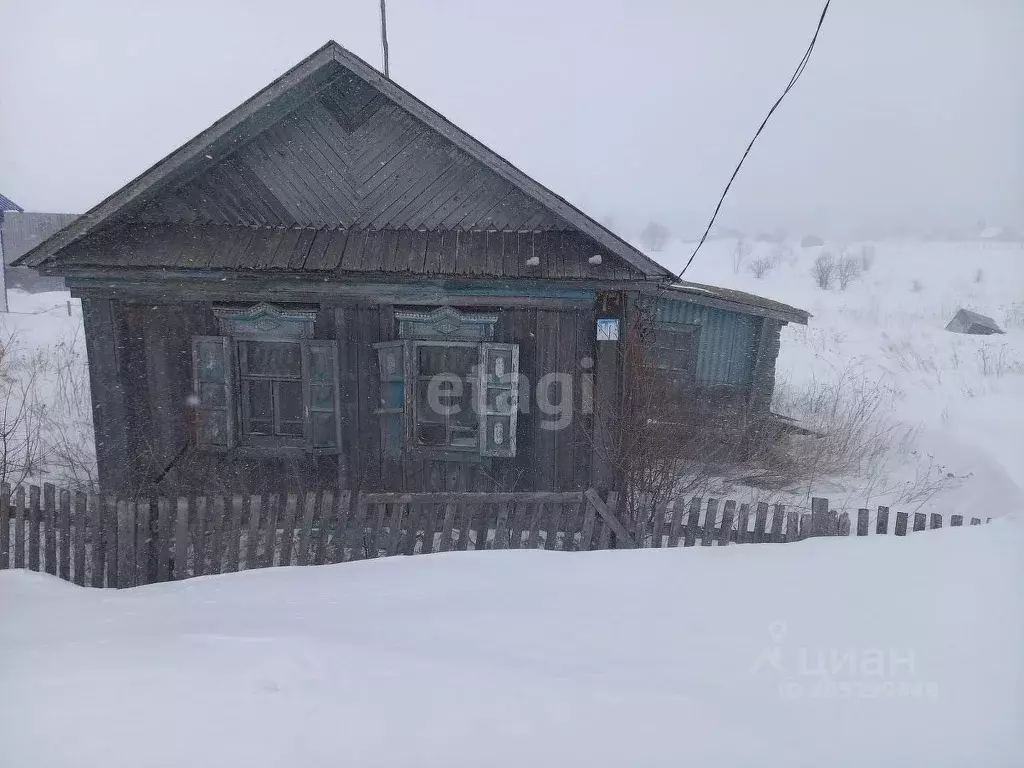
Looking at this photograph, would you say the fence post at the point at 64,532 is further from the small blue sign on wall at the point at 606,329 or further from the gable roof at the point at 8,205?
the gable roof at the point at 8,205

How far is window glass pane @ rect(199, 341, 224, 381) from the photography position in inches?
249

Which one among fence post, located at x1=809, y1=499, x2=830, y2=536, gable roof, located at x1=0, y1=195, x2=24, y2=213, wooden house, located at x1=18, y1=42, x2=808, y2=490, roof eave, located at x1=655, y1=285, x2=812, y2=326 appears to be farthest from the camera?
gable roof, located at x1=0, y1=195, x2=24, y2=213

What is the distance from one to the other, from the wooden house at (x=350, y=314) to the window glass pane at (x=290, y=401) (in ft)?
0.05

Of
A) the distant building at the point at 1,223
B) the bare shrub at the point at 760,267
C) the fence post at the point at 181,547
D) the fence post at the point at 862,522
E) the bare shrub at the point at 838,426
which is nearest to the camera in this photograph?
the fence post at the point at 181,547

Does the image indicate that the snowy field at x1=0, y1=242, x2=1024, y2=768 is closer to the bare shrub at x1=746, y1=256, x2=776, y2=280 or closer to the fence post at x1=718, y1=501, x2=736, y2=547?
the fence post at x1=718, y1=501, x2=736, y2=547

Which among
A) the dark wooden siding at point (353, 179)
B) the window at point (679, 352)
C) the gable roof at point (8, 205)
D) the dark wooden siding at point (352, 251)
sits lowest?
the window at point (679, 352)

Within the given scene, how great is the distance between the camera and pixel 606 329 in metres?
6.30

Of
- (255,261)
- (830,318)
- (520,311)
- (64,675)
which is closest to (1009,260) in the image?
(830,318)

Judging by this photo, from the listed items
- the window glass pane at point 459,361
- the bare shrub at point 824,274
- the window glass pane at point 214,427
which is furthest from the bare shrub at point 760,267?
the window glass pane at point 214,427

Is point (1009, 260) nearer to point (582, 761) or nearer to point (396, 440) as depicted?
point (396, 440)

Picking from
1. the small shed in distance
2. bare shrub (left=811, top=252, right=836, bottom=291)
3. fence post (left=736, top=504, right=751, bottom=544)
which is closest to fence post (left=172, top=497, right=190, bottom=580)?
fence post (left=736, top=504, right=751, bottom=544)

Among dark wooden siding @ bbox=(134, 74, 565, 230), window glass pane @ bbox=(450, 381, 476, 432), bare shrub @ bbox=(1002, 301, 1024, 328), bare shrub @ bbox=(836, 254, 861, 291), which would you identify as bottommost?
window glass pane @ bbox=(450, 381, 476, 432)

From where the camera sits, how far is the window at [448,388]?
249 inches

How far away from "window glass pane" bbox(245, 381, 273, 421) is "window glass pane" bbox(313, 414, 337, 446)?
620mm
